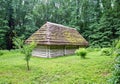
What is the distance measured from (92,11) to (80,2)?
131 inches

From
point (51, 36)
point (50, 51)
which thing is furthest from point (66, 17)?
point (50, 51)

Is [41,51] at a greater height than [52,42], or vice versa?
[52,42]

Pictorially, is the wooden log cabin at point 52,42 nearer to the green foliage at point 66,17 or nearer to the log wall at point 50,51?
the log wall at point 50,51

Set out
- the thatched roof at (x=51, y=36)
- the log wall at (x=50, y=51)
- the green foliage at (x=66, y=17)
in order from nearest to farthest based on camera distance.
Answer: the log wall at (x=50, y=51)
the thatched roof at (x=51, y=36)
the green foliage at (x=66, y=17)

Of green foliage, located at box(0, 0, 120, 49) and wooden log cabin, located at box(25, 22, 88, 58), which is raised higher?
green foliage, located at box(0, 0, 120, 49)

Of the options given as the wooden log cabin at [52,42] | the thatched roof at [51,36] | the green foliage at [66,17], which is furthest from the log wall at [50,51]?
the green foliage at [66,17]

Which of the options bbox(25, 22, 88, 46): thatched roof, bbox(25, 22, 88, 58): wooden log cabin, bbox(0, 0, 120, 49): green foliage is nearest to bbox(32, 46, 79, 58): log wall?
bbox(25, 22, 88, 58): wooden log cabin

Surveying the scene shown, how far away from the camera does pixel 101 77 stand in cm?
1039

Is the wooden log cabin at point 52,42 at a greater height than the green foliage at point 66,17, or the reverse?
the green foliage at point 66,17

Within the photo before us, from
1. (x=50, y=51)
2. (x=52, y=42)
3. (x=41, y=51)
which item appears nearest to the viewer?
(x=52, y=42)

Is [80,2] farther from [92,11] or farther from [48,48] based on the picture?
[48,48]

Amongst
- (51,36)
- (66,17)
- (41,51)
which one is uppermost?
(66,17)

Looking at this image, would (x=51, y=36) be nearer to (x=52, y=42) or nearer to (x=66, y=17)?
(x=52, y=42)

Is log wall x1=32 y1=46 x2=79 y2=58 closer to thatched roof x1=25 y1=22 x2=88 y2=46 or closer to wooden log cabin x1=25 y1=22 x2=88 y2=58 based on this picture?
wooden log cabin x1=25 y1=22 x2=88 y2=58
